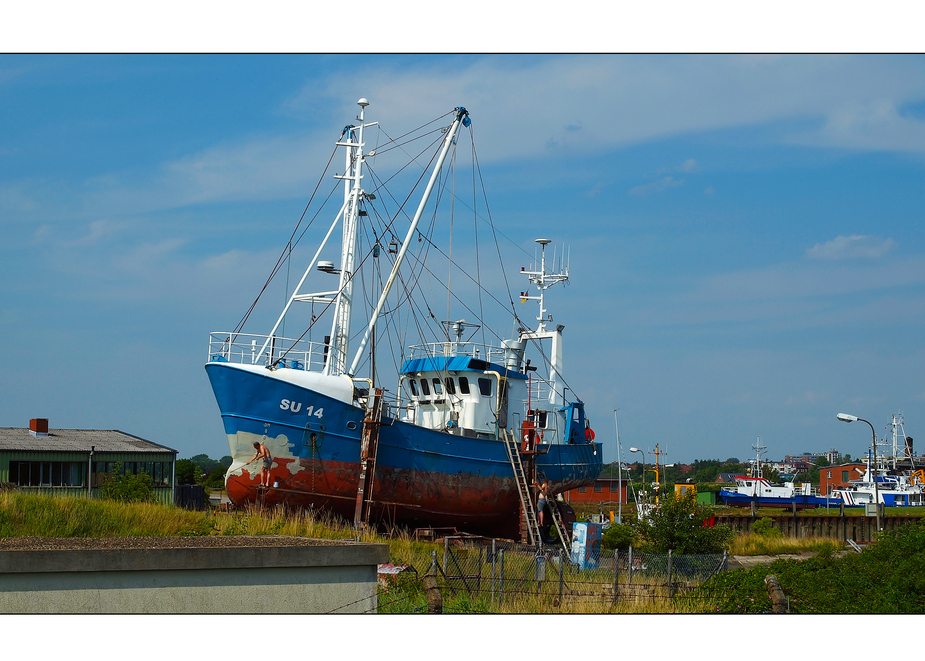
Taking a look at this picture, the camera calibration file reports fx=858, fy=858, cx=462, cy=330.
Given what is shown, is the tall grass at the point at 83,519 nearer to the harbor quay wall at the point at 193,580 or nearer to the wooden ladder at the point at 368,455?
the harbor quay wall at the point at 193,580

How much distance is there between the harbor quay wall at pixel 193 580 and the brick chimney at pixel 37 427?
25426 millimetres

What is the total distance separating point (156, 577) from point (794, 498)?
210 ft

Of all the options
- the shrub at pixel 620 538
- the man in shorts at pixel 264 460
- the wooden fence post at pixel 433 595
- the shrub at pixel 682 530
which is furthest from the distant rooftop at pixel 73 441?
the wooden fence post at pixel 433 595


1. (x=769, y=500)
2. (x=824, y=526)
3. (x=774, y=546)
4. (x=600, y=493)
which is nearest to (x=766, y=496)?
(x=769, y=500)

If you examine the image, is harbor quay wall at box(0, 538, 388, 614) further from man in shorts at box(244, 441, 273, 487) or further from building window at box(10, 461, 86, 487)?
building window at box(10, 461, 86, 487)

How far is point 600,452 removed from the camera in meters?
36.8

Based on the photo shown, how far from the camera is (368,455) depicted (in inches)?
957

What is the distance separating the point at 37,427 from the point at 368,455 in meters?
15.4

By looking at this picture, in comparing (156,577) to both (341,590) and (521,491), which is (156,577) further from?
(521,491)

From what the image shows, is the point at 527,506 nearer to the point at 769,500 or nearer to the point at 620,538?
the point at 620,538

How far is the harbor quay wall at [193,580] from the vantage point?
9.07 m
